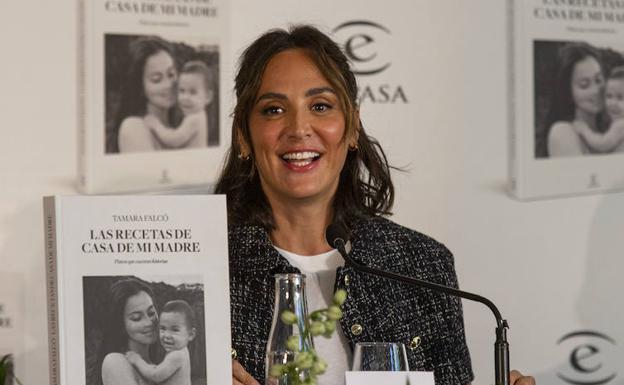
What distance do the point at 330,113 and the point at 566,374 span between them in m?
1.20

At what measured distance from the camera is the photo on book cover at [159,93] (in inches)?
104

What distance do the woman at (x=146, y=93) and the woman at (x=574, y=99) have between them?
3.40ft

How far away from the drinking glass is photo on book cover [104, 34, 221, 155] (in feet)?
4.13

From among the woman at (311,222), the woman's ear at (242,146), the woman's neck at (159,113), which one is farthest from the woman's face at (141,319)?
the woman's neck at (159,113)

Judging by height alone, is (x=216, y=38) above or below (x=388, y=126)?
above

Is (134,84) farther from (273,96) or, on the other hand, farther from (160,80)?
(273,96)

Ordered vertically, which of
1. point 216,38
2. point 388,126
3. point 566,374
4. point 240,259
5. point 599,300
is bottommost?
point 566,374

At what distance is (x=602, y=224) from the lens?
124 inches

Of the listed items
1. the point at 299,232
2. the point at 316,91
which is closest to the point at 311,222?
the point at 299,232

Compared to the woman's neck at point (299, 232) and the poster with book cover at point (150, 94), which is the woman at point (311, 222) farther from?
the poster with book cover at point (150, 94)

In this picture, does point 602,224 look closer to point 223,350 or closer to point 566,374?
point 566,374

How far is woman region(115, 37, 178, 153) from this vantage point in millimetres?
2660

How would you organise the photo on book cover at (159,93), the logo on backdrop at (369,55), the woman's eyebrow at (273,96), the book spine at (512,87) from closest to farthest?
the woman's eyebrow at (273,96), the photo on book cover at (159,93), the logo on backdrop at (369,55), the book spine at (512,87)

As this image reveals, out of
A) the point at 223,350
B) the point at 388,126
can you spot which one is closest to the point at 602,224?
the point at 388,126
